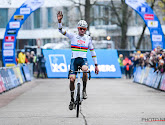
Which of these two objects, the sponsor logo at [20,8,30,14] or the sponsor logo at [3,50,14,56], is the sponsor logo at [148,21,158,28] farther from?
the sponsor logo at [3,50,14,56]

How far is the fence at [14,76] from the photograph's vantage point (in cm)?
2010

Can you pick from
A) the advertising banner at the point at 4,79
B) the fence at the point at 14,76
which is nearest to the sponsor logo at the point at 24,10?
the fence at the point at 14,76

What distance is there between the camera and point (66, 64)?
3266 centimetres

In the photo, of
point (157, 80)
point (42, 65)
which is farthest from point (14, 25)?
point (157, 80)

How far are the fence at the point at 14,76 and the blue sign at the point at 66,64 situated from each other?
9.75 feet

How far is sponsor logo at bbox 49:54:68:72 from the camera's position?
32.5 meters

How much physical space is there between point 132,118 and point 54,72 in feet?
72.4

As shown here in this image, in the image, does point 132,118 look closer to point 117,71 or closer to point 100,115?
point 100,115

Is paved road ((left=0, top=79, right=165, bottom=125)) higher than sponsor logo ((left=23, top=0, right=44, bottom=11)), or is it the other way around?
sponsor logo ((left=23, top=0, right=44, bottom=11))

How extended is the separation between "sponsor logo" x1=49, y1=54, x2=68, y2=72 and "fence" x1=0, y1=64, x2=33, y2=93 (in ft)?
9.76

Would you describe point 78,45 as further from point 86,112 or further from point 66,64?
point 66,64

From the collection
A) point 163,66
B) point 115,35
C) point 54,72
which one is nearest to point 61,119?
point 163,66

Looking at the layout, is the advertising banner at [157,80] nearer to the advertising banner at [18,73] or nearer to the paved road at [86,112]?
the paved road at [86,112]

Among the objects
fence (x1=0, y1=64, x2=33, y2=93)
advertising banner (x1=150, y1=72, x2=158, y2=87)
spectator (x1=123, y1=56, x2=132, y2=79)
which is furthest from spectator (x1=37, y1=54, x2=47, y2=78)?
advertising banner (x1=150, y1=72, x2=158, y2=87)
